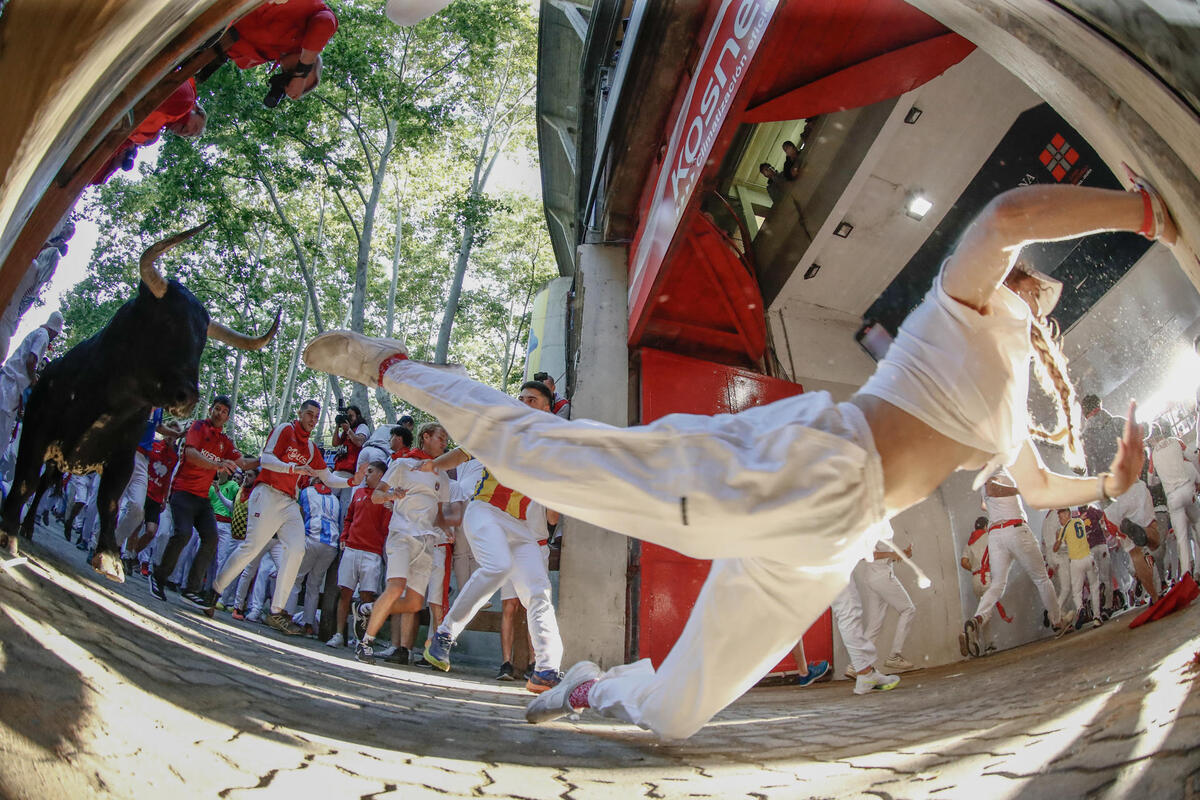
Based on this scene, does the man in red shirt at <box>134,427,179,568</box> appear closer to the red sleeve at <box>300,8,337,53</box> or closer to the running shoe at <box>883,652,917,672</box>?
the red sleeve at <box>300,8,337,53</box>

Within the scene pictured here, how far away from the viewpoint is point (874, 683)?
476 centimetres

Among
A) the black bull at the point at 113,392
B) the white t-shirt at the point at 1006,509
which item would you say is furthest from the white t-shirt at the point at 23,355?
the white t-shirt at the point at 1006,509

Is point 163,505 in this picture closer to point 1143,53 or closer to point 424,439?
point 424,439

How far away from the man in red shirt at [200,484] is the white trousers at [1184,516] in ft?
20.8

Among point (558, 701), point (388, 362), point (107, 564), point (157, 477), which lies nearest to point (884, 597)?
point (558, 701)

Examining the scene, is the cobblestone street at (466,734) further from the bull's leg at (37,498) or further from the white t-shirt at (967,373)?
the white t-shirt at (967,373)

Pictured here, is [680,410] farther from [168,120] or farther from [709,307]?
[168,120]

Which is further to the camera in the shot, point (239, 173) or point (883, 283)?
point (239, 173)

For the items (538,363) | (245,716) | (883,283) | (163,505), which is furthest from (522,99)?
(245,716)

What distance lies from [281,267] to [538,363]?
7906 mm

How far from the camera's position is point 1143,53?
151 cm

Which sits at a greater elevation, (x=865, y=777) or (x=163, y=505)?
(x=163, y=505)

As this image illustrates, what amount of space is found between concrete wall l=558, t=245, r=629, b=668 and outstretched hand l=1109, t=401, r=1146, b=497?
5056 millimetres

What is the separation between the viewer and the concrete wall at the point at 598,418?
639cm
